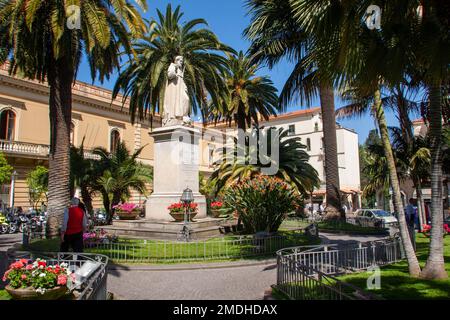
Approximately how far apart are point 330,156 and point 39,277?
1677 cm

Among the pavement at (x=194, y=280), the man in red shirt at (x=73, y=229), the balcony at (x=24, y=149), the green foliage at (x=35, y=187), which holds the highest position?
the balcony at (x=24, y=149)

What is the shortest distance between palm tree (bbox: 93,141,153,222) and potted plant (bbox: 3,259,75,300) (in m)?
13.5

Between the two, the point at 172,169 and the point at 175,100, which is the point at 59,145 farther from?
the point at 175,100

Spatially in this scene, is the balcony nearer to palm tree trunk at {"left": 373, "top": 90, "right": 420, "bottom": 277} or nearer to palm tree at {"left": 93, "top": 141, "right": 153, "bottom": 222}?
palm tree at {"left": 93, "top": 141, "right": 153, "bottom": 222}

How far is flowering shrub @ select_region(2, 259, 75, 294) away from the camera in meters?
5.50

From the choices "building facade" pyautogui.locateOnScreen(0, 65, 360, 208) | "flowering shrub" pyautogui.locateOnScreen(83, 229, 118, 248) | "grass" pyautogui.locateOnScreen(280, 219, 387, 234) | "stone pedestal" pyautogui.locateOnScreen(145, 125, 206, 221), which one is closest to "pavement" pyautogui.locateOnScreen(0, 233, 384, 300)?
"flowering shrub" pyautogui.locateOnScreen(83, 229, 118, 248)

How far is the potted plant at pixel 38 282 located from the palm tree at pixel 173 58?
12268 millimetres

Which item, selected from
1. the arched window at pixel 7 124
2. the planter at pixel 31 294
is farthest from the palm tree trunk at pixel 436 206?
the arched window at pixel 7 124

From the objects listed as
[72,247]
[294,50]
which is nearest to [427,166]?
[294,50]

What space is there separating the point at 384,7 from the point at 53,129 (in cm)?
1157

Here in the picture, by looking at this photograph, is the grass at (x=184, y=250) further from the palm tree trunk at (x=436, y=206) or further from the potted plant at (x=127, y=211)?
the potted plant at (x=127, y=211)

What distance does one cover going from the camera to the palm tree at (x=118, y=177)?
63.2 feet
